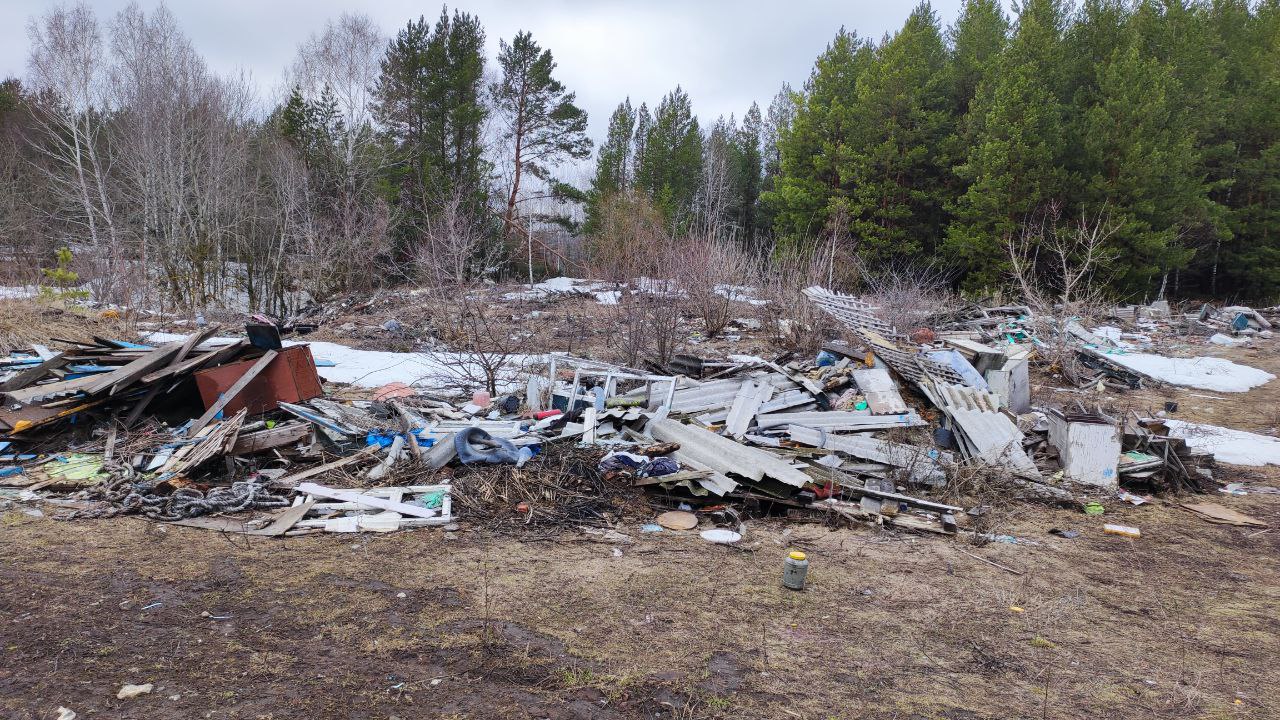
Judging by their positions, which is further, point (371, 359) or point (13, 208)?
point (13, 208)

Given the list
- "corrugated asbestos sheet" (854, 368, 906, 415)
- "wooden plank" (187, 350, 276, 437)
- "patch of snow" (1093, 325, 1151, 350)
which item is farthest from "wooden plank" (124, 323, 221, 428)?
"patch of snow" (1093, 325, 1151, 350)

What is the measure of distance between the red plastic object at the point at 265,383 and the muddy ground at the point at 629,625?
5.79 ft

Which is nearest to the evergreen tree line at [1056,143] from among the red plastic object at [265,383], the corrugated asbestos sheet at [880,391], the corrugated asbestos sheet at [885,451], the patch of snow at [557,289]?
the patch of snow at [557,289]

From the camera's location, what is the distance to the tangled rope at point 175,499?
471 cm

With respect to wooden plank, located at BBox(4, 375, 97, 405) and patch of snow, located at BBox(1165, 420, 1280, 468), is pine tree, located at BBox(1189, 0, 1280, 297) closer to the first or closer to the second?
patch of snow, located at BBox(1165, 420, 1280, 468)

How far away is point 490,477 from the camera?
17.2 ft

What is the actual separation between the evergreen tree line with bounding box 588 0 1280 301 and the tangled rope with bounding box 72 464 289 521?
1345 cm

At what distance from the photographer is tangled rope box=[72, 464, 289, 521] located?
471cm

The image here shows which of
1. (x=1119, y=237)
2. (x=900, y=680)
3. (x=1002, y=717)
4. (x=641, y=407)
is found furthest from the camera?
(x=1119, y=237)

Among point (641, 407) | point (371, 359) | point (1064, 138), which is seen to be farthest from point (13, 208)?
point (1064, 138)

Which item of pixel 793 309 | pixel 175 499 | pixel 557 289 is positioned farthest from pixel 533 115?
pixel 175 499

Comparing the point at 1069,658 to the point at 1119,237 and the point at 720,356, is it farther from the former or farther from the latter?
the point at 1119,237

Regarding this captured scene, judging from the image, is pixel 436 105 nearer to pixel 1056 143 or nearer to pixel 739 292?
pixel 739 292

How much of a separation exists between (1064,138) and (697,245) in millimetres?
17107
